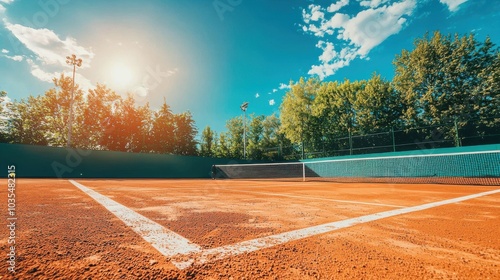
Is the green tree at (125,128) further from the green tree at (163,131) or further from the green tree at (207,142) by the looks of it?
the green tree at (207,142)

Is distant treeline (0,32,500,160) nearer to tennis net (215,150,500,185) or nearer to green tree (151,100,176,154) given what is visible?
green tree (151,100,176,154)

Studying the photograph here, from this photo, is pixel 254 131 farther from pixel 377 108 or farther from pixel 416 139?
pixel 416 139

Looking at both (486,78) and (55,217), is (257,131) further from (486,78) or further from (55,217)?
(55,217)

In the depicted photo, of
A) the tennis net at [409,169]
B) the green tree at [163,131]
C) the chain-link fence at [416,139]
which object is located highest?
the green tree at [163,131]

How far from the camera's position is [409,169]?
1719 cm

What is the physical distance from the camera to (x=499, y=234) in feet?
6.93

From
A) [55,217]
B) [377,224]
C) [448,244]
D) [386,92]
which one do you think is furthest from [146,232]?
[386,92]

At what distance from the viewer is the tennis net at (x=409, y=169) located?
45.5 feet

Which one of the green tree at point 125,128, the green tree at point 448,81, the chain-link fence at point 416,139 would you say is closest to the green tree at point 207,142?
the green tree at point 125,128

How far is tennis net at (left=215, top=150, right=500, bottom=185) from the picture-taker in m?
13.9

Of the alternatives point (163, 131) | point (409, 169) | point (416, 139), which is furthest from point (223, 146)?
point (409, 169)

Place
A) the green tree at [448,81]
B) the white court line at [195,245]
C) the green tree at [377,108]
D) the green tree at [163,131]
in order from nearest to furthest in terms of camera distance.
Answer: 1. the white court line at [195,245]
2. the green tree at [448,81]
3. the green tree at [377,108]
4. the green tree at [163,131]

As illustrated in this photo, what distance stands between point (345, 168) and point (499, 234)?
19523 mm

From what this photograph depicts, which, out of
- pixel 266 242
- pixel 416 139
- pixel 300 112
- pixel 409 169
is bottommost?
pixel 409 169
